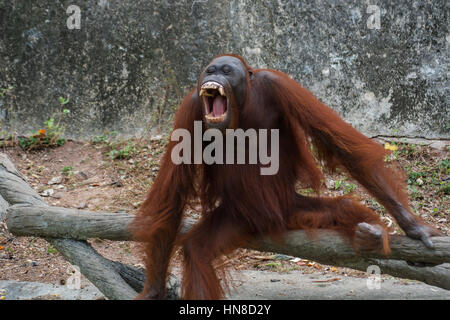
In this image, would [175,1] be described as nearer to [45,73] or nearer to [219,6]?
[219,6]

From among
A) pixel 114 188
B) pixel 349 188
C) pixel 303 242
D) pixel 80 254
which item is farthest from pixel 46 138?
pixel 303 242

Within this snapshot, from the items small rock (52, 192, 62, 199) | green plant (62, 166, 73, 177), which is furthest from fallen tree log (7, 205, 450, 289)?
green plant (62, 166, 73, 177)

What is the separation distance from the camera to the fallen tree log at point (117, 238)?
2.87 m

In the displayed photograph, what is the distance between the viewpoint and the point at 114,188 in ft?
18.4

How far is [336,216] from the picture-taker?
3.11 m

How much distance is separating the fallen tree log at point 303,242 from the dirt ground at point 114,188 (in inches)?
34.7

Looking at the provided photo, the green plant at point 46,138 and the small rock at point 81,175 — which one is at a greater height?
the green plant at point 46,138

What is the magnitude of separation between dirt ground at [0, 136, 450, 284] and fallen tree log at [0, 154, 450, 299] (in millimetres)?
864

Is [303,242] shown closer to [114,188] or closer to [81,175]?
[114,188]

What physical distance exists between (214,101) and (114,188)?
279 centimetres

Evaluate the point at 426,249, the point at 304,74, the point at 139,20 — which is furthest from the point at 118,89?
the point at 426,249

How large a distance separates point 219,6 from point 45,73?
2.15 metres

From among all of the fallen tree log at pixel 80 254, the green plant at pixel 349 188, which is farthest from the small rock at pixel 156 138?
the fallen tree log at pixel 80 254

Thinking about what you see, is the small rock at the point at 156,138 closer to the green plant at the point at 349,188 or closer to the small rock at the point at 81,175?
the small rock at the point at 81,175
